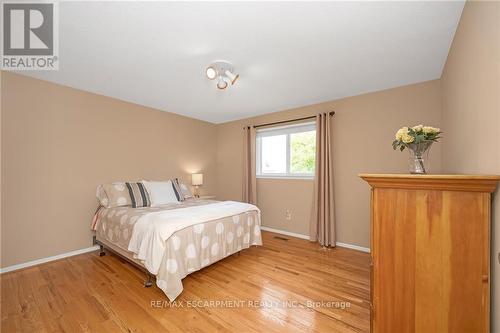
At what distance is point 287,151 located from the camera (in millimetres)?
3939

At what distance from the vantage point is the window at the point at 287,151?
367cm

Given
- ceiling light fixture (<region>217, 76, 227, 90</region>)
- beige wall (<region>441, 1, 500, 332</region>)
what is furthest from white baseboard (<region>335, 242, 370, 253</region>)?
ceiling light fixture (<region>217, 76, 227, 90</region>)

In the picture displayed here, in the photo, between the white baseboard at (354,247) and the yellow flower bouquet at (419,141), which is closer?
the yellow flower bouquet at (419,141)

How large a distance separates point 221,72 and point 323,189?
7.63 feet

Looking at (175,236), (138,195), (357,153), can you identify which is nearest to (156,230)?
(175,236)

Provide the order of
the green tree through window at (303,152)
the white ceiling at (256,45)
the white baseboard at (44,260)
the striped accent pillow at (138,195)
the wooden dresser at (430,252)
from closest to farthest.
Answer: the wooden dresser at (430,252)
the white ceiling at (256,45)
the white baseboard at (44,260)
the striped accent pillow at (138,195)
the green tree through window at (303,152)

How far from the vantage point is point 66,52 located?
2012mm

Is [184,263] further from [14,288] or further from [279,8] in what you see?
[279,8]

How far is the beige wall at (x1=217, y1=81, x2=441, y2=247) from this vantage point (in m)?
2.68

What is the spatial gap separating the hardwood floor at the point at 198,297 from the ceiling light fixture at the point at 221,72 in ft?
7.27

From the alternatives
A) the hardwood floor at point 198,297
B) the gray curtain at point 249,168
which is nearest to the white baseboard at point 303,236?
the hardwood floor at point 198,297

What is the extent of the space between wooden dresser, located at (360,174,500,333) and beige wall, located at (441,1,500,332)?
5.4 inches

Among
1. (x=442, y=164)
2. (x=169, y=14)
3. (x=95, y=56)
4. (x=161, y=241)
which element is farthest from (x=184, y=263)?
(x=442, y=164)

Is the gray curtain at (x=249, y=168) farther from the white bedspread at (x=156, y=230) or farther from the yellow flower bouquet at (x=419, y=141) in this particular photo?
the yellow flower bouquet at (x=419, y=141)
